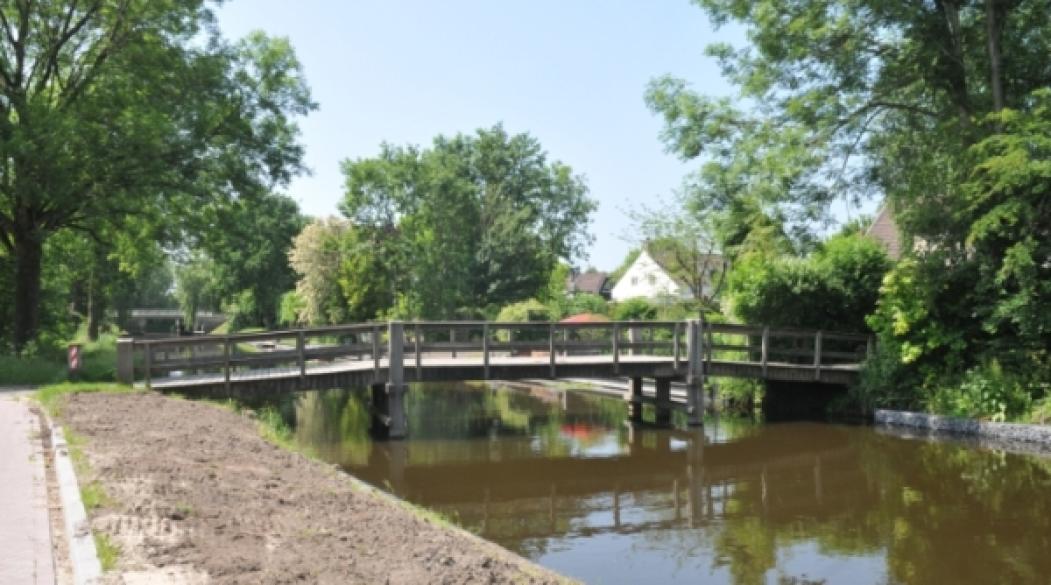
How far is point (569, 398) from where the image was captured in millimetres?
26562

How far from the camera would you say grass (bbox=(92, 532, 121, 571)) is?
5.30 m

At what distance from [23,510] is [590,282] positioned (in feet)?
271

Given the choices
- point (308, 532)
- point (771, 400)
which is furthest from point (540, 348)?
point (308, 532)

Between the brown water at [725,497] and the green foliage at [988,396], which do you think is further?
the green foliage at [988,396]

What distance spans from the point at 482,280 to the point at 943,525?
39.3 metres

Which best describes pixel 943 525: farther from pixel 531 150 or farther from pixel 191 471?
pixel 531 150

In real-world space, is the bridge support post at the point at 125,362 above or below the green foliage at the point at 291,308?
below

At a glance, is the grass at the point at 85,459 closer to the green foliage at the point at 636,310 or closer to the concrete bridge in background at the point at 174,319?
the green foliage at the point at 636,310

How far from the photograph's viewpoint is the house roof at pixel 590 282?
3393 inches

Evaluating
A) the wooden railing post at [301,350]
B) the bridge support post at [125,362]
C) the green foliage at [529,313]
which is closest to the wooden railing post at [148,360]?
the bridge support post at [125,362]

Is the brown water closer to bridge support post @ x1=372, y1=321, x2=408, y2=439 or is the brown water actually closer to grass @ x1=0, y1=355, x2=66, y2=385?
bridge support post @ x1=372, y1=321, x2=408, y2=439

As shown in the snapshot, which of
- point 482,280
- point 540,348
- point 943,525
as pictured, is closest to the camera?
point 943,525

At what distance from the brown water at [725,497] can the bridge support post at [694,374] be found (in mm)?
551

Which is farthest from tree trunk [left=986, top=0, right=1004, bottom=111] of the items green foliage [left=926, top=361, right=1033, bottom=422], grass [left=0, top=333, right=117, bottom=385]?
grass [left=0, top=333, right=117, bottom=385]
